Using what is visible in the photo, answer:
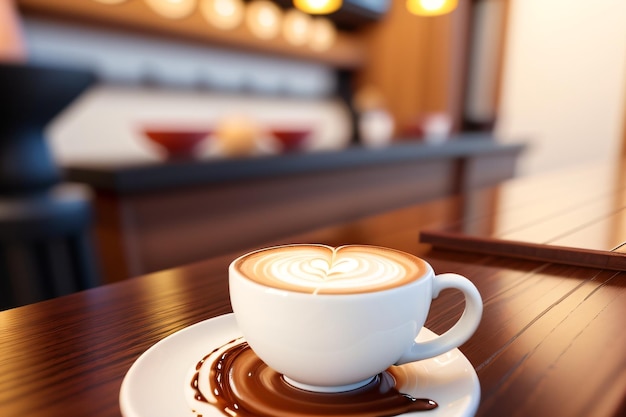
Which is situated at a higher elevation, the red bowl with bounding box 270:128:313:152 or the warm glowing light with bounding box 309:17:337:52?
the warm glowing light with bounding box 309:17:337:52

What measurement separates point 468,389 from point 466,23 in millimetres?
5123

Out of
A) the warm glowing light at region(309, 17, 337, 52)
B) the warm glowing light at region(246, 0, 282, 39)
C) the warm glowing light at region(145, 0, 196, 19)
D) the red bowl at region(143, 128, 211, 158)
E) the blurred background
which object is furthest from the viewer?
the warm glowing light at region(309, 17, 337, 52)

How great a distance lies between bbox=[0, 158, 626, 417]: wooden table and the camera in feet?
1.06

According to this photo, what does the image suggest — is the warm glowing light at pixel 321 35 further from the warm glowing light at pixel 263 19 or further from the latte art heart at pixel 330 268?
the latte art heart at pixel 330 268

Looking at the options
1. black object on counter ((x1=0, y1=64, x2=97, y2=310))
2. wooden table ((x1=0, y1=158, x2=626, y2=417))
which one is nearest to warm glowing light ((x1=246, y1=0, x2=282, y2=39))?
black object on counter ((x1=0, y1=64, x2=97, y2=310))

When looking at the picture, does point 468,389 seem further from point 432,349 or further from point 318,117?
point 318,117

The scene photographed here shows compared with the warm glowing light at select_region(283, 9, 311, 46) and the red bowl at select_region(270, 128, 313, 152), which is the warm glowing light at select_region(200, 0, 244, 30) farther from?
the red bowl at select_region(270, 128, 313, 152)

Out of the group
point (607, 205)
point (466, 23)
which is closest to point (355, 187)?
point (607, 205)

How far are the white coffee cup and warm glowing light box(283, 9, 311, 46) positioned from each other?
3326 mm

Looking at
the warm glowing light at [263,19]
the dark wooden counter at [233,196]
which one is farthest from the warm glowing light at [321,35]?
the dark wooden counter at [233,196]

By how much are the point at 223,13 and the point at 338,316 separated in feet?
9.76

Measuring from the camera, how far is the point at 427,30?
4.36 meters

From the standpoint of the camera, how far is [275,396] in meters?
0.31

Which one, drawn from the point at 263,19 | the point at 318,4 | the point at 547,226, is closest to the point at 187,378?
the point at 547,226
